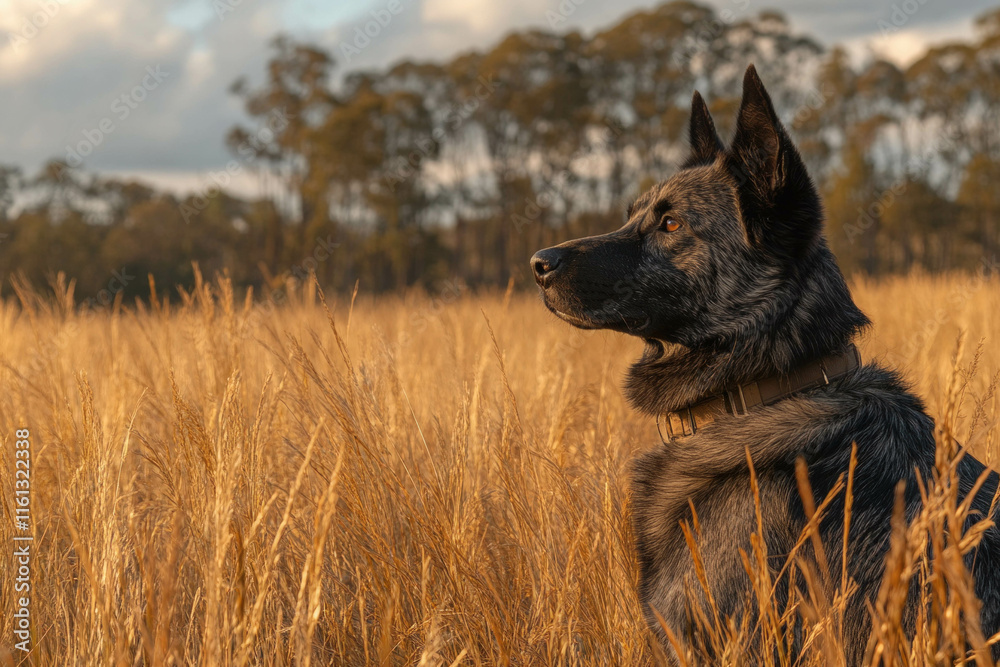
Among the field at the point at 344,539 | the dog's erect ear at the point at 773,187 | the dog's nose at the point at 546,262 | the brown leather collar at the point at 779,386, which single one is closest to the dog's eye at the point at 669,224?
the dog's erect ear at the point at 773,187

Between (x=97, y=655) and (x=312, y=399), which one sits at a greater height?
(x=312, y=399)

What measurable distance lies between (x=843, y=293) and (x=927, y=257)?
35.6 m

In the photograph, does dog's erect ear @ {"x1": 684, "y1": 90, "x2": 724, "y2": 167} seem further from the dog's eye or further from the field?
the field

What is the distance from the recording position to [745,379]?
2.00 m

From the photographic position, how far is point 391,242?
26.7 meters

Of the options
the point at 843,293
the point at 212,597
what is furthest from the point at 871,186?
the point at 212,597

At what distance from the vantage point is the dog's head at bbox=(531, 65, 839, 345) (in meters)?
2.02

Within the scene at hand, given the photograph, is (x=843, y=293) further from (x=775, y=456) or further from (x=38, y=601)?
(x=38, y=601)

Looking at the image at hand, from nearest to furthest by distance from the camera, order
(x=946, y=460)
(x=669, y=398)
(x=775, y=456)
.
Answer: (x=946, y=460), (x=775, y=456), (x=669, y=398)

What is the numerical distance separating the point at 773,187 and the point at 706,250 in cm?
30

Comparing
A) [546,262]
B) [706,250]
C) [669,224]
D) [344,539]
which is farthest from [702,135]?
[344,539]

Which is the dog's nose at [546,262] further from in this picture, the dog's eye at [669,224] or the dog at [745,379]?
the dog's eye at [669,224]

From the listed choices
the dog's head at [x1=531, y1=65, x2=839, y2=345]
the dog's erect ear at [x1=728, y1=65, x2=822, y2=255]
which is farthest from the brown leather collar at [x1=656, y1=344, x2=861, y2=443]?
the dog's erect ear at [x1=728, y1=65, x2=822, y2=255]

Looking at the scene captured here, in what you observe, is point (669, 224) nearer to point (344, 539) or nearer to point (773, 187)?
point (773, 187)
